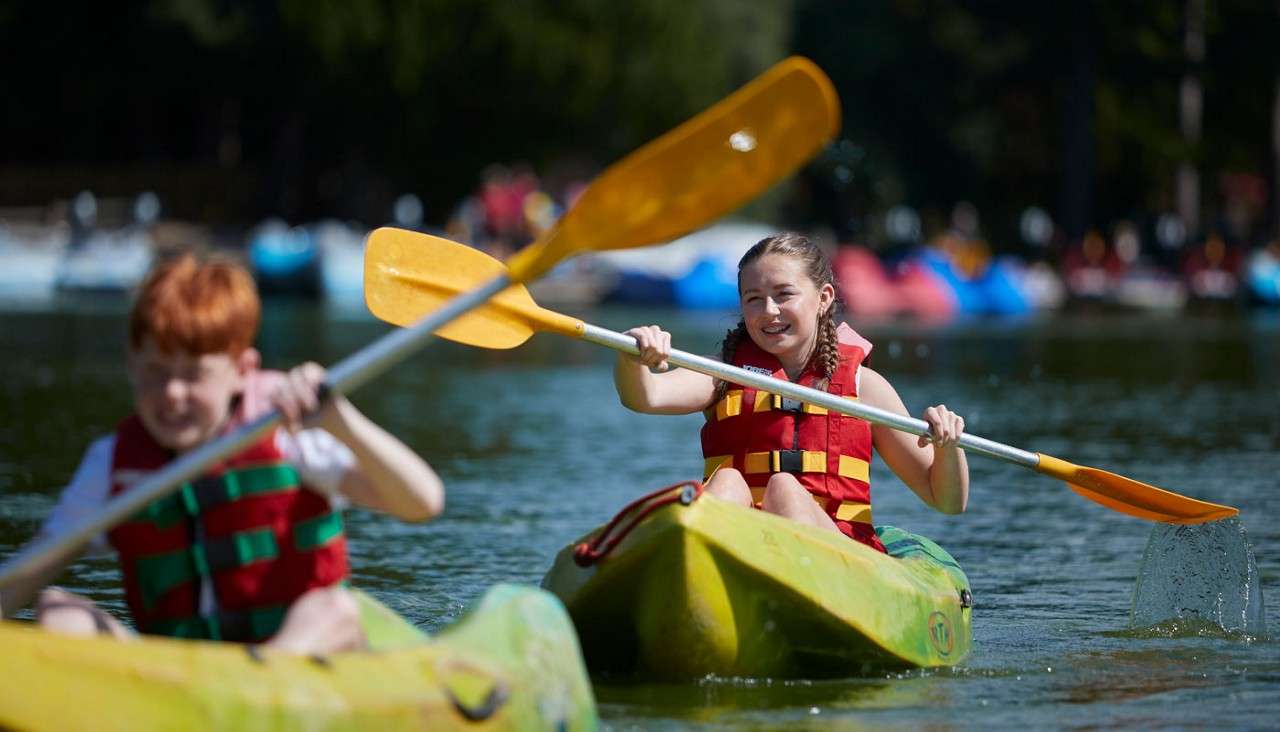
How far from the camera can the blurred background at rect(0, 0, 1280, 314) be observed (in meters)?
31.5

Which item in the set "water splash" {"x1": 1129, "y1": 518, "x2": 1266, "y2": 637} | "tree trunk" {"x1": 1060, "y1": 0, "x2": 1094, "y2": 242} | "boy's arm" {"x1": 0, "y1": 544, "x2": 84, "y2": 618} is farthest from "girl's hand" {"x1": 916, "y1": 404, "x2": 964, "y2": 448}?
"tree trunk" {"x1": 1060, "y1": 0, "x2": 1094, "y2": 242}

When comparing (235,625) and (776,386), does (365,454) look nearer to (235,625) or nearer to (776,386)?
(235,625)

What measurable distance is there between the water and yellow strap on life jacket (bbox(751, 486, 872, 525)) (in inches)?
19.6

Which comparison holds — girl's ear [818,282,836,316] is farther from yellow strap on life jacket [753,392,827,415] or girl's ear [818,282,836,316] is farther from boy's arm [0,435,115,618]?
boy's arm [0,435,115,618]

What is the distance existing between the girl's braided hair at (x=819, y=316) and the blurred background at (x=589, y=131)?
21.3 metres

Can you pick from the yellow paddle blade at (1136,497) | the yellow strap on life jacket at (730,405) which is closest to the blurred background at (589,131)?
the yellow paddle blade at (1136,497)

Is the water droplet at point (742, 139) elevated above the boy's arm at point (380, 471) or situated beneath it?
elevated above

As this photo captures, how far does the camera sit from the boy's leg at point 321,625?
4.10m

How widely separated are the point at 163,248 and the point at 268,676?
1243 inches

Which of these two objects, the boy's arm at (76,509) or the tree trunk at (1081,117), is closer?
the boy's arm at (76,509)

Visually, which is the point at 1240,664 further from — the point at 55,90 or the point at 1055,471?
the point at 55,90

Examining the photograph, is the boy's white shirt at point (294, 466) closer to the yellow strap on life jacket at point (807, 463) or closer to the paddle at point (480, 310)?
the yellow strap on life jacket at point (807, 463)


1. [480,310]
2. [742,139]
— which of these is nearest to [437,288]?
[480,310]

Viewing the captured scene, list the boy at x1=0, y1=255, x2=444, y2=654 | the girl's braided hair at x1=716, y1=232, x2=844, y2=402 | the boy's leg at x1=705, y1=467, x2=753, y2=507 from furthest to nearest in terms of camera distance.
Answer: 1. the girl's braided hair at x1=716, y1=232, x2=844, y2=402
2. the boy's leg at x1=705, y1=467, x2=753, y2=507
3. the boy at x1=0, y1=255, x2=444, y2=654
